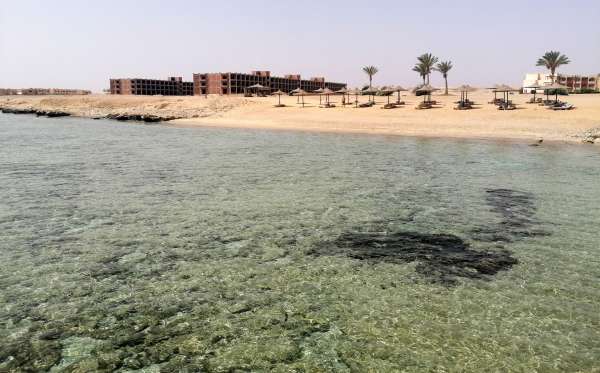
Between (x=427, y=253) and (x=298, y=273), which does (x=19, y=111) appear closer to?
(x=298, y=273)

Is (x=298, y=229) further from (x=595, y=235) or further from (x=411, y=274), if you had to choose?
(x=595, y=235)

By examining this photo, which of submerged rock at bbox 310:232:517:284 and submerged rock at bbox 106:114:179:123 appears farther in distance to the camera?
submerged rock at bbox 106:114:179:123

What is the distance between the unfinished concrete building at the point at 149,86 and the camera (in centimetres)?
13850

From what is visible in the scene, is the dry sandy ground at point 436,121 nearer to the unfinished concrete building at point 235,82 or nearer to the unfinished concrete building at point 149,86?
the unfinished concrete building at point 235,82

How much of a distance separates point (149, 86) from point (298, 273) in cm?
14526

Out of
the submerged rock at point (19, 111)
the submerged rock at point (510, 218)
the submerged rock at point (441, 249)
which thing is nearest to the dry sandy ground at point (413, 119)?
the submerged rock at point (510, 218)

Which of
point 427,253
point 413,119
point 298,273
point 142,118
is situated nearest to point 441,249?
point 427,253

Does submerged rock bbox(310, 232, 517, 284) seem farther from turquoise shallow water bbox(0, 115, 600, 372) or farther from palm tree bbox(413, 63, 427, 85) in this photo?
palm tree bbox(413, 63, 427, 85)

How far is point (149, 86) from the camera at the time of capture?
14200cm

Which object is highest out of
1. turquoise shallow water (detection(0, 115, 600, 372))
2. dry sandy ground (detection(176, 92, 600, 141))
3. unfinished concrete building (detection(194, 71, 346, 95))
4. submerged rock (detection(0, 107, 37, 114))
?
unfinished concrete building (detection(194, 71, 346, 95))

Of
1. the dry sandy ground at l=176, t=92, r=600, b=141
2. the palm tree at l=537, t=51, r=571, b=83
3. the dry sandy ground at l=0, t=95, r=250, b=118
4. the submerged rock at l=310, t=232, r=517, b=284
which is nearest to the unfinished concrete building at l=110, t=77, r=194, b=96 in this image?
the dry sandy ground at l=0, t=95, r=250, b=118

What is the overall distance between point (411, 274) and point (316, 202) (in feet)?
20.7

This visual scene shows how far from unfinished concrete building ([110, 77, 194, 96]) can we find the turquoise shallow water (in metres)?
129

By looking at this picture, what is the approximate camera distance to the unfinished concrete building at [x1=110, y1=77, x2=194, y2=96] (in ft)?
454
